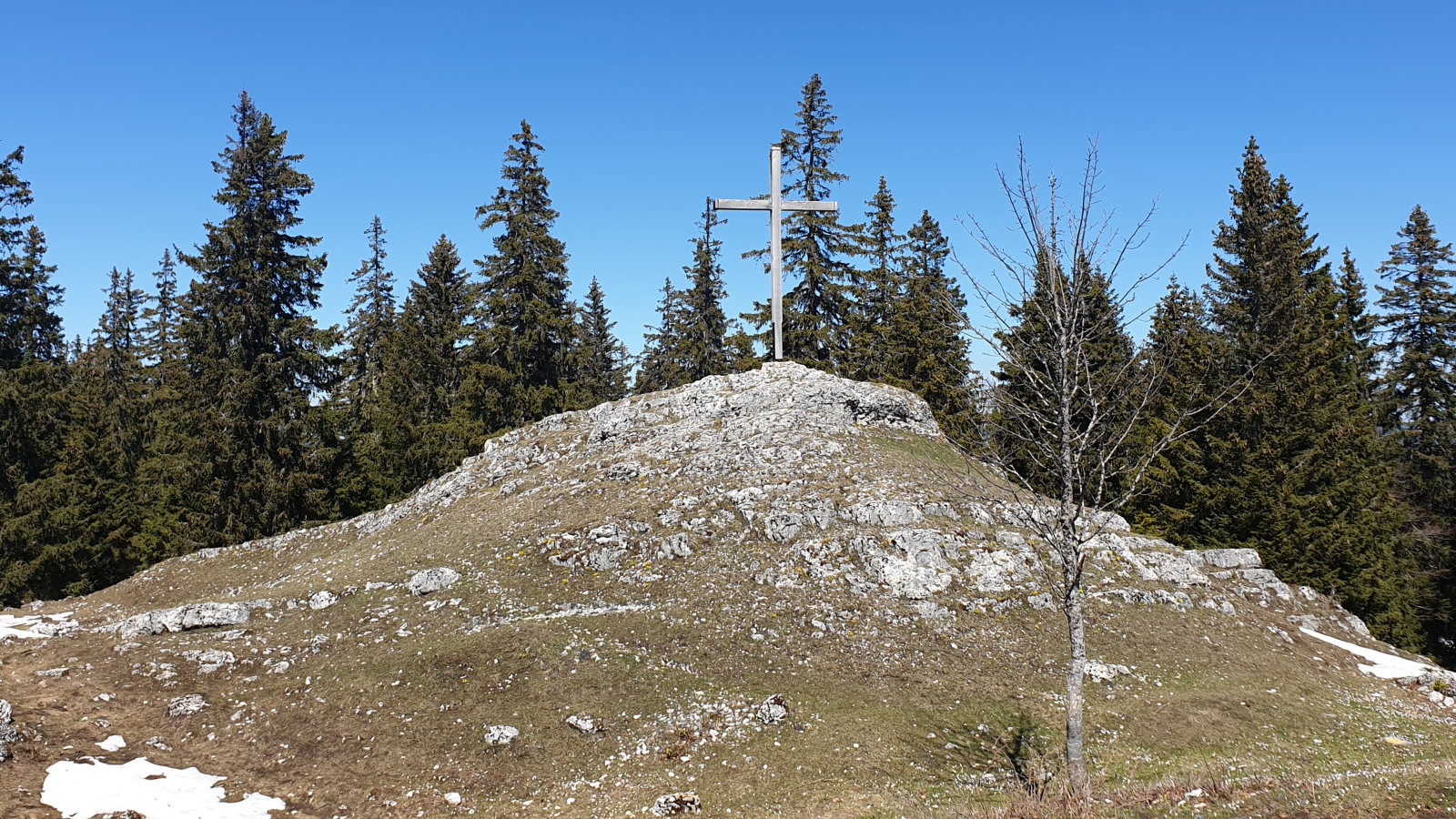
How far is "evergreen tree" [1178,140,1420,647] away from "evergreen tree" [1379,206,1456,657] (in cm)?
617

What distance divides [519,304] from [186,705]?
23.6 m

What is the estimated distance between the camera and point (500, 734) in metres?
12.7

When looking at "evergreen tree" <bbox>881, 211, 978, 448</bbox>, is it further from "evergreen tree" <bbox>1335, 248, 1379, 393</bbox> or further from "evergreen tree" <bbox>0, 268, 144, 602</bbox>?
"evergreen tree" <bbox>0, 268, 144, 602</bbox>

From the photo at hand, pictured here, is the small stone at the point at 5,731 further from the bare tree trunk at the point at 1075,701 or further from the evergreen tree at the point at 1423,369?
the evergreen tree at the point at 1423,369

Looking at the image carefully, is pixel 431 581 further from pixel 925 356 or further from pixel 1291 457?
pixel 1291 457

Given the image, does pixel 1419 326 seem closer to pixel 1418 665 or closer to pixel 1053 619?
pixel 1418 665

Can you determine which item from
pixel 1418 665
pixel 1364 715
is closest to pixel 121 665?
pixel 1364 715

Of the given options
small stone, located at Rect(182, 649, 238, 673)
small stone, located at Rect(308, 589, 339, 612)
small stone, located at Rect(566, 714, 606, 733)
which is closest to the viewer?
small stone, located at Rect(566, 714, 606, 733)

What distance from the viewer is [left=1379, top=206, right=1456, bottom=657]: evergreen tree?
33219mm

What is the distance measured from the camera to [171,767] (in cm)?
1178

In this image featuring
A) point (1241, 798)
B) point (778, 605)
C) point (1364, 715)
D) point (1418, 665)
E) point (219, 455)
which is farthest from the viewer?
point (219, 455)

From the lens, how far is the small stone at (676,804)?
10922mm

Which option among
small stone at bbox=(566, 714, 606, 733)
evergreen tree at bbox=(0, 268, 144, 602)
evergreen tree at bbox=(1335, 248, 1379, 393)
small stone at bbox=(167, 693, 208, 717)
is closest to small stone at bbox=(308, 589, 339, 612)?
small stone at bbox=(167, 693, 208, 717)

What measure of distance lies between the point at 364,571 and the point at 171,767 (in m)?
7.98
